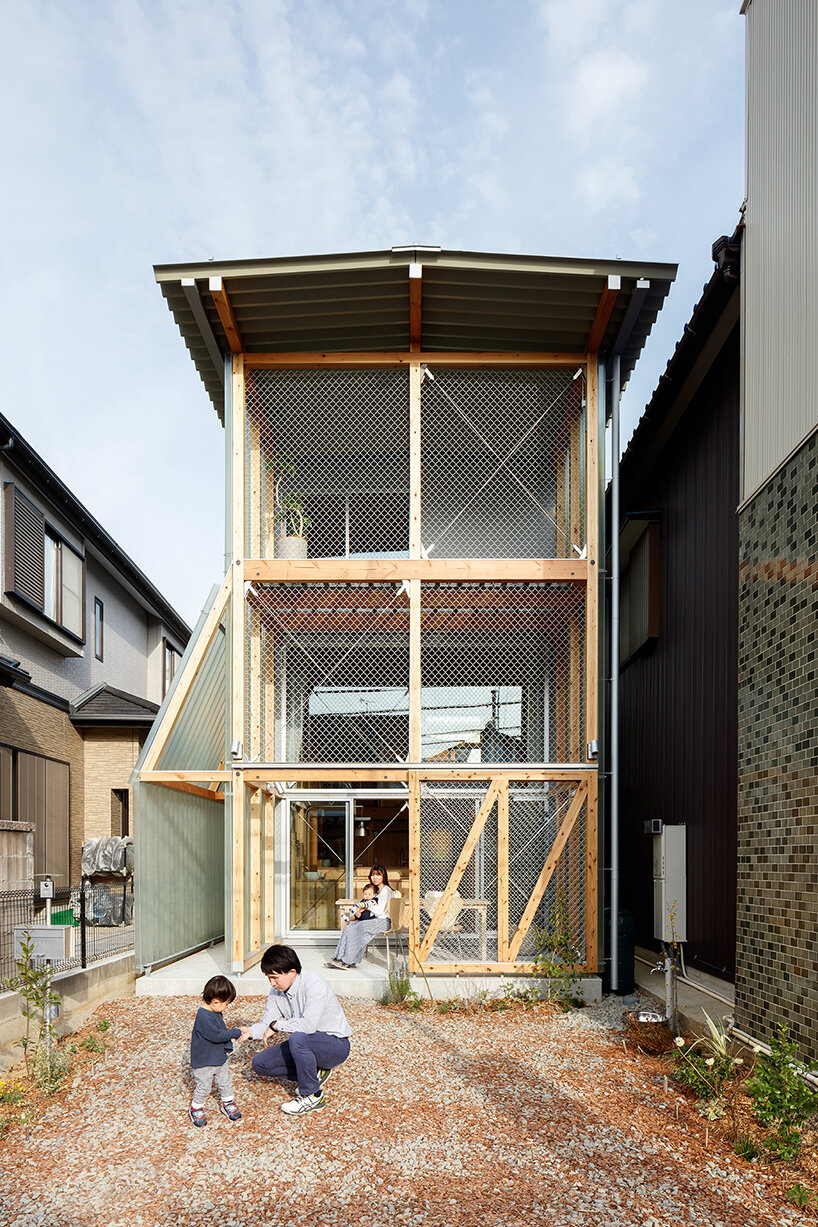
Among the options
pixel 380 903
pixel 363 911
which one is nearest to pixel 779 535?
pixel 380 903

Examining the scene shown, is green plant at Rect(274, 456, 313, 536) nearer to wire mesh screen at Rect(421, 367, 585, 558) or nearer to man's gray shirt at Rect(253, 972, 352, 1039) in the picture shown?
wire mesh screen at Rect(421, 367, 585, 558)

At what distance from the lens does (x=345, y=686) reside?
1195 centimetres

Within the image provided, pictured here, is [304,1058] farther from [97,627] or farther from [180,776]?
[97,627]

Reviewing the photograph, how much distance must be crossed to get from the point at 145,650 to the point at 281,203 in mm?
13022

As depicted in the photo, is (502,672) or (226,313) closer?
(226,313)

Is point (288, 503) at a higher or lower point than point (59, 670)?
higher

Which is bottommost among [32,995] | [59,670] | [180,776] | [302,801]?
[32,995]

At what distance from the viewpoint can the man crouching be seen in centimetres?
575

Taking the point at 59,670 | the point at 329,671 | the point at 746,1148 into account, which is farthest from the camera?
the point at 59,670

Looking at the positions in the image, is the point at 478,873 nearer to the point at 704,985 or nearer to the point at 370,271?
the point at 704,985

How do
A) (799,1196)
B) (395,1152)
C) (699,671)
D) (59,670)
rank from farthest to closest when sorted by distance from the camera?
(59,670), (699,671), (395,1152), (799,1196)

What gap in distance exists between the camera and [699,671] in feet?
35.5

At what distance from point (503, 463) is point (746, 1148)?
26.6 ft

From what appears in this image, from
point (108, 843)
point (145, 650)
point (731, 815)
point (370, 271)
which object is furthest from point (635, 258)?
point (145, 650)
